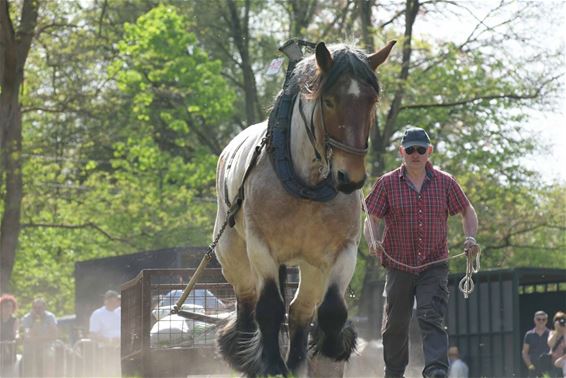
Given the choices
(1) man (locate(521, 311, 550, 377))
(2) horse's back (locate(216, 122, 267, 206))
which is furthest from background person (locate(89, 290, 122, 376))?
(2) horse's back (locate(216, 122, 267, 206))

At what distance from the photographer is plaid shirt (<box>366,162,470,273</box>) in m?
9.80

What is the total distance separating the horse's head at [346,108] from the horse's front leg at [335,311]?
0.93 meters

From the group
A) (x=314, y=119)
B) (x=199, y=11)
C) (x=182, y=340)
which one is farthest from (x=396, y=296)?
(x=199, y=11)

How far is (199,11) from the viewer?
1447 inches

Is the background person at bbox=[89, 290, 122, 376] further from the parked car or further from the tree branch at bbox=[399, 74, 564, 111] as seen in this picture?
the tree branch at bbox=[399, 74, 564, 111]

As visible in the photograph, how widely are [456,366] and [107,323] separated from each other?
4923mm

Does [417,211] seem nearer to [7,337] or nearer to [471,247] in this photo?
[471,247]

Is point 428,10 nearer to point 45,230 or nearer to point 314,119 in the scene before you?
point 45,230

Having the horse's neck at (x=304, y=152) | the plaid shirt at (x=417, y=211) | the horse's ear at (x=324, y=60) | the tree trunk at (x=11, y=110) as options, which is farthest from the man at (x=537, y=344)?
the tree trunk at (x=11, y=110)

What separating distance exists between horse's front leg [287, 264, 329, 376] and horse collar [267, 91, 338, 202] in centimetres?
66

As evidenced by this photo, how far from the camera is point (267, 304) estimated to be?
920 centimetres

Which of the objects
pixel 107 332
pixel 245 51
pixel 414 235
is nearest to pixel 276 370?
pixel 414 235

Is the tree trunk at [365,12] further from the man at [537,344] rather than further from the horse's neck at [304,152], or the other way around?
the horse's neck at [304,152]

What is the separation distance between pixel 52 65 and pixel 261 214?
20.3m
